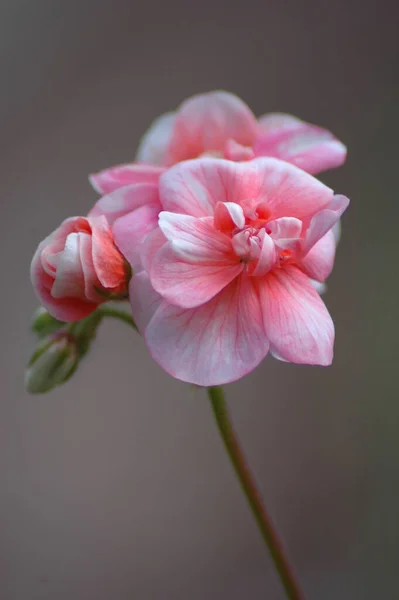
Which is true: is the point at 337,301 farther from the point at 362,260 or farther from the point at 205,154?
the point at 205,154

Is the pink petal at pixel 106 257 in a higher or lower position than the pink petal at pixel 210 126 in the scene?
lower

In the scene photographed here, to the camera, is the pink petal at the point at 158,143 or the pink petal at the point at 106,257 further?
the pink petal at the point at 158,143

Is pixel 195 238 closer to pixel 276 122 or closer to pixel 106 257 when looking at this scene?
pixel 106 257

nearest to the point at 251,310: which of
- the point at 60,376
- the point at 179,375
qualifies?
the point at 179,375

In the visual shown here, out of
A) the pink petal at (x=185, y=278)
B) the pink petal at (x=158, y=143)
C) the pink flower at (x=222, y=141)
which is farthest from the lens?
the pink petal at (x=158, y=143)

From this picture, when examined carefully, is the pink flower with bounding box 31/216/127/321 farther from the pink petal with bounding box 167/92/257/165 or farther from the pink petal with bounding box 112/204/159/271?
the pink petal with bounding box 167/92/257/165

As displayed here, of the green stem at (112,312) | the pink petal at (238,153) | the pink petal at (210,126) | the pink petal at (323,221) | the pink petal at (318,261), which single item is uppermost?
the pink petal at (210,126)

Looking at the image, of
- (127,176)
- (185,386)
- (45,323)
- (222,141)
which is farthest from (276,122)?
(185,386)

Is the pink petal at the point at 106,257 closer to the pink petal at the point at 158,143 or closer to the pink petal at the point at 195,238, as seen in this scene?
the pink petal at the point at 195,238

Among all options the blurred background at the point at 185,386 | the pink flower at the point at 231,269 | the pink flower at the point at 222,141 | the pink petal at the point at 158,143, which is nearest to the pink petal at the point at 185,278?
the pink flower at the point at 231,269
